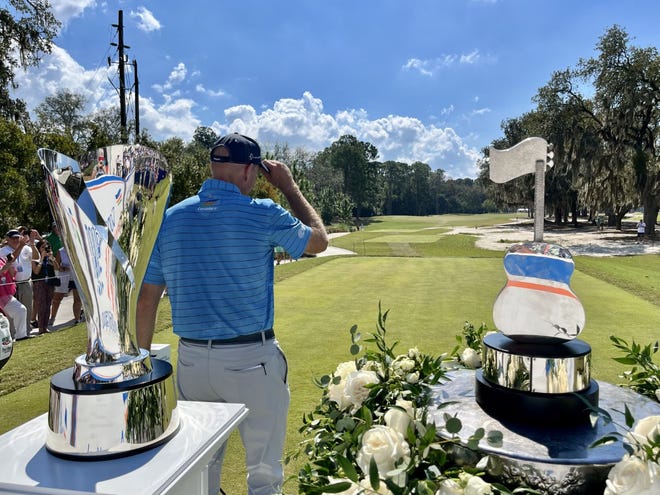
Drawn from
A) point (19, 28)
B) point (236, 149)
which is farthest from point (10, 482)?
point (19, 28)

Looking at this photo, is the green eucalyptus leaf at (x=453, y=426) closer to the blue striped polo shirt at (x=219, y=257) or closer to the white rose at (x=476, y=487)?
the white rose at (x=476, y=487)

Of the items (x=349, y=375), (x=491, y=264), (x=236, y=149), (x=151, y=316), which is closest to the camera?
(x=349, y=375)

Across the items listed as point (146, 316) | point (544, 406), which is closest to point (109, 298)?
A: point (544, 406)

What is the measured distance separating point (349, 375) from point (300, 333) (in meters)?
5.38

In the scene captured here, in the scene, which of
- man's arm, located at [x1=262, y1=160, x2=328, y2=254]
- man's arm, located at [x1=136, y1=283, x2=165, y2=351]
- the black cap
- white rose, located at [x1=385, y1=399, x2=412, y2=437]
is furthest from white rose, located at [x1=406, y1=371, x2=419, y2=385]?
the black cap

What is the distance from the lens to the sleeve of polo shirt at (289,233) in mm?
2223

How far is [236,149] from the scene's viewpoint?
224cm

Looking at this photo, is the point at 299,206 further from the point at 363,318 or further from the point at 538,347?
the point at 363,318

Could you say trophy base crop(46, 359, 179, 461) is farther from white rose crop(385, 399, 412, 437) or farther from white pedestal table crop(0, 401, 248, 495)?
white rose crop(385, 399, 412, 437)

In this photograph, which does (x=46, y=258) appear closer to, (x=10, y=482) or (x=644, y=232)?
(x=10, y=482)

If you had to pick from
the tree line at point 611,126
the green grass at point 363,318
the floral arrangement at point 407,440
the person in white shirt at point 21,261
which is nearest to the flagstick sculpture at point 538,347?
the floral arrangement at point 407,440

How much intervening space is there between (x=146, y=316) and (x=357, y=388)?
1.06 metres

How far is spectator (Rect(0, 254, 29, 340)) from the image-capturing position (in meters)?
6.87

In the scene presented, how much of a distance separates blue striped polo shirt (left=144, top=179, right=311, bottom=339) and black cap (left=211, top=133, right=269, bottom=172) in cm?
13
